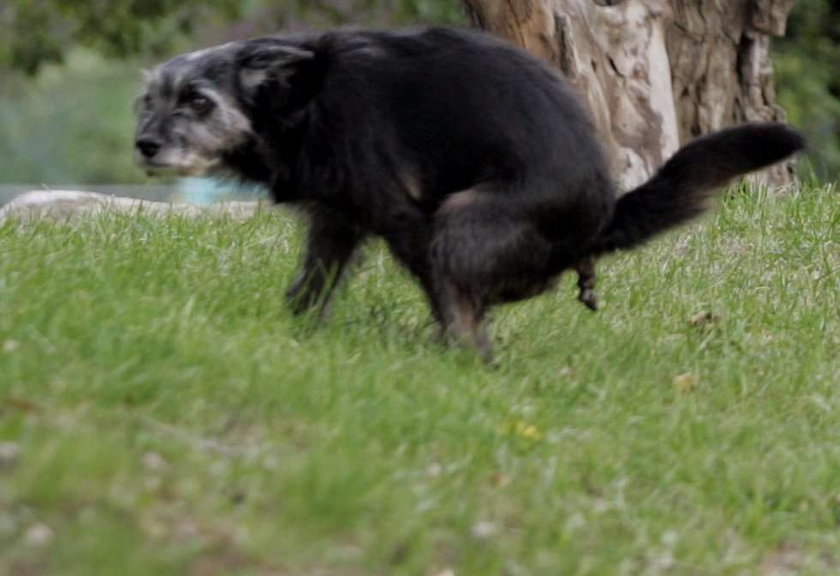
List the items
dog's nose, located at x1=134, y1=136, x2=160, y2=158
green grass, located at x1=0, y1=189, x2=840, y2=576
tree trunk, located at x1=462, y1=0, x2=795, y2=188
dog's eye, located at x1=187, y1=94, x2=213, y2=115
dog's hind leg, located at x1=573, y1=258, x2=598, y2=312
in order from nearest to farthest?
green grass, located at x1=0, y1=189, x2=840, y2=576, dog's nose, located at x1=134, y1=136, x2=160, y2=158, dog's eye, located at x1=187, y1=94, x2=213, y2=115, dog's hind leg, located at x1=573, y1=258, x2=598, y2=312, tree trunk, located at x1=462, y1=0, x2=795, y2=188

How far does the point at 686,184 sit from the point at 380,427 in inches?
83.9

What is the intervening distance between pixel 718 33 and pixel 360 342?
544 centimetres

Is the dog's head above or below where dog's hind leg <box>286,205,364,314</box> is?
above

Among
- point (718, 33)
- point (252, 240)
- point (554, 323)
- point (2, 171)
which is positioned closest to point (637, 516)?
point (554, 323)

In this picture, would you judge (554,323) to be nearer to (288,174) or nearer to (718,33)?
(288,174)

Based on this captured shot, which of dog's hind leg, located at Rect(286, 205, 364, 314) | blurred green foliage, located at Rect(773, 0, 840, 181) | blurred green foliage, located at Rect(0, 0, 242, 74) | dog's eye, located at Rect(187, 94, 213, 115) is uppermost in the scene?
dog's eye, located at Rect(187, 94, 213, 115)

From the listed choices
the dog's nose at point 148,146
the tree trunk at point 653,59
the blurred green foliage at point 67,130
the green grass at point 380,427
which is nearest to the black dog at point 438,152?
the dog's nose at point 148,146

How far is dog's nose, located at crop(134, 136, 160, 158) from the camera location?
680 cm

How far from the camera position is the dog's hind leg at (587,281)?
278 inches

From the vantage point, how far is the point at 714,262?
28.8ft

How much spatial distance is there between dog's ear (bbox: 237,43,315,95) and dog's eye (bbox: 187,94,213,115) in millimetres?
174

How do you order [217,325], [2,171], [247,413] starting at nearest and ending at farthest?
1. [247,413]
2. [217,325]
3. [2,171]

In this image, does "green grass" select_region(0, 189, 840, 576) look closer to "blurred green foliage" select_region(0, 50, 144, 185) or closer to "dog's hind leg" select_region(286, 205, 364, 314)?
"dog's hind leg" select_region(286, 205, 364, 314)

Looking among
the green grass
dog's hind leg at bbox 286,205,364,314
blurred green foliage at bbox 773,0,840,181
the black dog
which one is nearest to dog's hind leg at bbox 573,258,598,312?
the black dog
